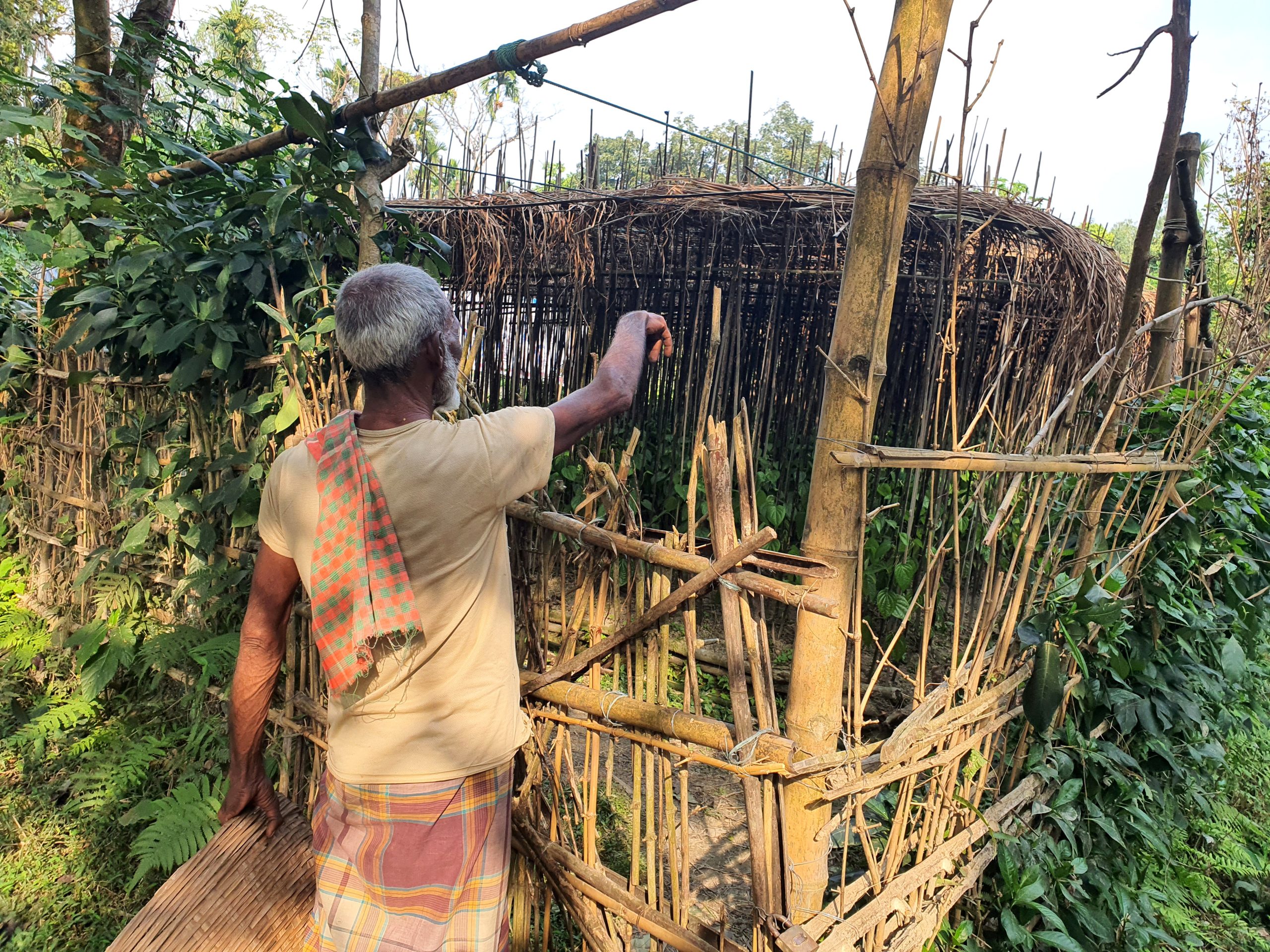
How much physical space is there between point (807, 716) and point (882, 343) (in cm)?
81

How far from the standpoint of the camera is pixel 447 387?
1485 mm

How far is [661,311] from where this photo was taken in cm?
497

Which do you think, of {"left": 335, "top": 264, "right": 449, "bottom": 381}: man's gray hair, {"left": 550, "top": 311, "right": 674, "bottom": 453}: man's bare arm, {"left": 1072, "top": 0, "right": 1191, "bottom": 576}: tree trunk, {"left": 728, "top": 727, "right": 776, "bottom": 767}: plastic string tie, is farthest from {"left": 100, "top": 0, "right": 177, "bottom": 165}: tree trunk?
{"left": 1072, "top": 0, "right": 1191, "bottom": 576}: tree trunk

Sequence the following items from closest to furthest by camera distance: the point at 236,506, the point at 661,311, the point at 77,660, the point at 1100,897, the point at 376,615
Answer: the point at 376,615 < the point at 1100,897 < the point at 236,506 < the point at 77,660 < the point at 661,311

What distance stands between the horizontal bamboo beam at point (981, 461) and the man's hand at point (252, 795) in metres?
1.60

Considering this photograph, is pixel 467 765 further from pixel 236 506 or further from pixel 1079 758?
pixel 1079 758

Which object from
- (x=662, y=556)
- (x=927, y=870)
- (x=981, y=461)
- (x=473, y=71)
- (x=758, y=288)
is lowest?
(x=927, y=870)

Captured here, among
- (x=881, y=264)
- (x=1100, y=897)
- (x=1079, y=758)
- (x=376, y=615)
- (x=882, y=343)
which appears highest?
(x=881, y=264)

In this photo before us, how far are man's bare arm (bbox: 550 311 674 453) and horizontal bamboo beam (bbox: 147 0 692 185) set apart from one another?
93cm

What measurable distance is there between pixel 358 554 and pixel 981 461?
133cm

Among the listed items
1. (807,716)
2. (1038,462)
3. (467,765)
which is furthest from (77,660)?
(1038,462)

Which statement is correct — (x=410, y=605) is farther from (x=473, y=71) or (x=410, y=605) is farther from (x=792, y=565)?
(x=473, y=71)

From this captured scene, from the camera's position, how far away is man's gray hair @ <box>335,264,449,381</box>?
1.32 m

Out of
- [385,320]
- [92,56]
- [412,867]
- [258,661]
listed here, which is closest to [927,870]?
[412,867]
